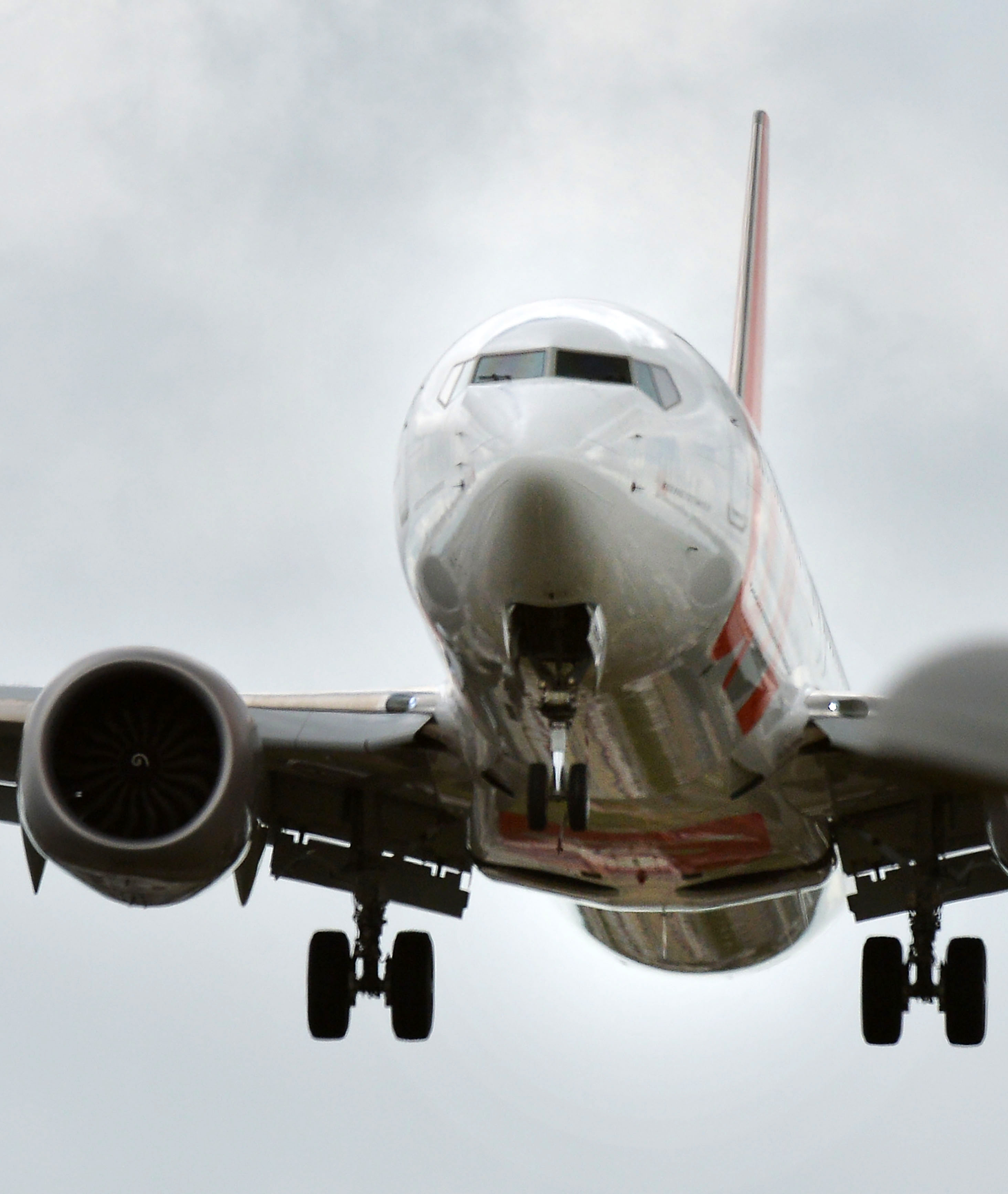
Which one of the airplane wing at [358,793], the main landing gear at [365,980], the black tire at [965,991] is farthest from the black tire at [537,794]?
the black tire at [965,991]

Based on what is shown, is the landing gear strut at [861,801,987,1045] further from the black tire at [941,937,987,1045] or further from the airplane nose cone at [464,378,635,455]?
the airplane nose cone at [464,378,635,455]

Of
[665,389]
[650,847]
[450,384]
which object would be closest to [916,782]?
[650,847]

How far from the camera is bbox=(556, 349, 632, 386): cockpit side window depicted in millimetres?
13922

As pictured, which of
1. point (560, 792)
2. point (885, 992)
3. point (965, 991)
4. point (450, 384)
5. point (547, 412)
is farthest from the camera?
point (885, 992)

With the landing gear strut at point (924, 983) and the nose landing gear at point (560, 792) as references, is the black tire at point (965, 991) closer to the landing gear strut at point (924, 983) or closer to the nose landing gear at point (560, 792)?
the landing gear strut at point (924, 983)

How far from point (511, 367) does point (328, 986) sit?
348 inches

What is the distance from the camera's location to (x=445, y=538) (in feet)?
44.6

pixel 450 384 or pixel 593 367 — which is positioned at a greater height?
pixel 593 367

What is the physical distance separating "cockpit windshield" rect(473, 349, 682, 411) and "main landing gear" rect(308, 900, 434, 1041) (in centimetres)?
813

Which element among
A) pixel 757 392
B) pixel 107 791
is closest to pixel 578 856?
pixel 107 791

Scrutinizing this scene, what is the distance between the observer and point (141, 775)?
660 inches

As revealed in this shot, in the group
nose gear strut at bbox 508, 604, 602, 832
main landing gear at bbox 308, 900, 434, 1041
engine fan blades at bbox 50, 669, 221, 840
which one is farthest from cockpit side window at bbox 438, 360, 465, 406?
main landing gear at bbox 308, 900, 434, 1041

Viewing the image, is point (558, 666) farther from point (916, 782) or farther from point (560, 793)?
point (916, 782)

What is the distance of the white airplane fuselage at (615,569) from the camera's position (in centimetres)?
1317
